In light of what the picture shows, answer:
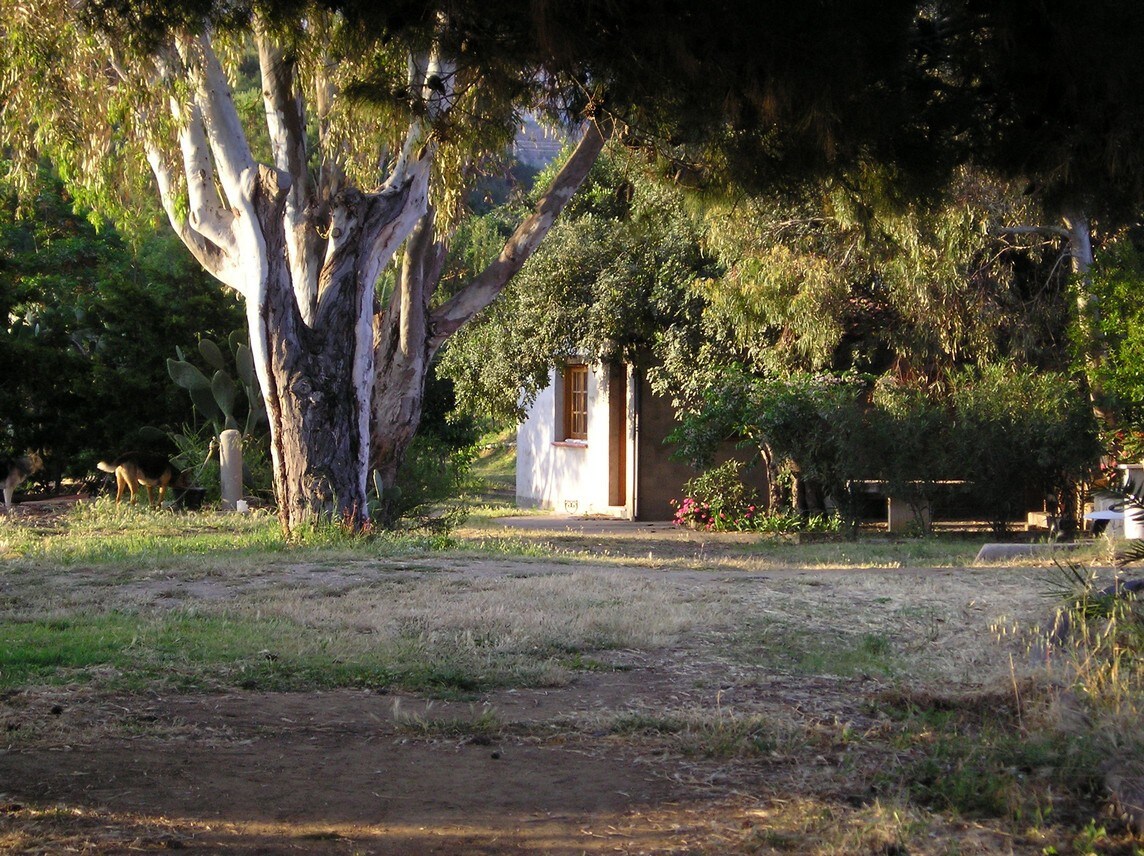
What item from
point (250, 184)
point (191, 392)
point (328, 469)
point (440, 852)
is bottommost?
point (440, 852)

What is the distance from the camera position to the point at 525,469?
22844 mm

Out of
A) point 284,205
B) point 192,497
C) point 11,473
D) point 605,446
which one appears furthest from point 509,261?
point 11,473

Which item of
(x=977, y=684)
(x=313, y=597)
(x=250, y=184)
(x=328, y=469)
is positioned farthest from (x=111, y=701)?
(x=250, y=184)

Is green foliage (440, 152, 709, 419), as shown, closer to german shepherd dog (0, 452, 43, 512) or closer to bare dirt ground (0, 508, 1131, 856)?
german shepherd dog (0, 452, 43, 512)

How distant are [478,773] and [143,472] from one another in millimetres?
13225

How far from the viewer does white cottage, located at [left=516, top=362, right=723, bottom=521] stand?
1928 cm

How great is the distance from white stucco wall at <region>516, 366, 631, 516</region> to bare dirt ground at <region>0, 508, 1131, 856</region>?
13.4 m

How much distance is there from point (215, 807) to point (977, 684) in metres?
Answer: 3.55

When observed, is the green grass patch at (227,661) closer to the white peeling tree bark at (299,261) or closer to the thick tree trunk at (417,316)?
the white peeling tree bark at (299,261)

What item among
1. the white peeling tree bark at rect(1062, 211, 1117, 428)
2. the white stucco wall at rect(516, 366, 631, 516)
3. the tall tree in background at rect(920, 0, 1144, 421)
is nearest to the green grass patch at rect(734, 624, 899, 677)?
the tall tree in background at rect(920, 0, 1144, 421)

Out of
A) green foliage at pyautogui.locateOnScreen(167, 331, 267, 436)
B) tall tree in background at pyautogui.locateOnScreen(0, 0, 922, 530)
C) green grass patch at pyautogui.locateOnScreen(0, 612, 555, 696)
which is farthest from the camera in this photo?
green foliage at pyautogui.locateOnScreen(167, 331, 267, 436)

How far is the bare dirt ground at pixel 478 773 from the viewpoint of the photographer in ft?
12.3

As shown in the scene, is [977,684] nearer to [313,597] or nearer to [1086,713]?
[1086,713]

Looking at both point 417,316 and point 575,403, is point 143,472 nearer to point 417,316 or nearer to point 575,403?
point 417,316
